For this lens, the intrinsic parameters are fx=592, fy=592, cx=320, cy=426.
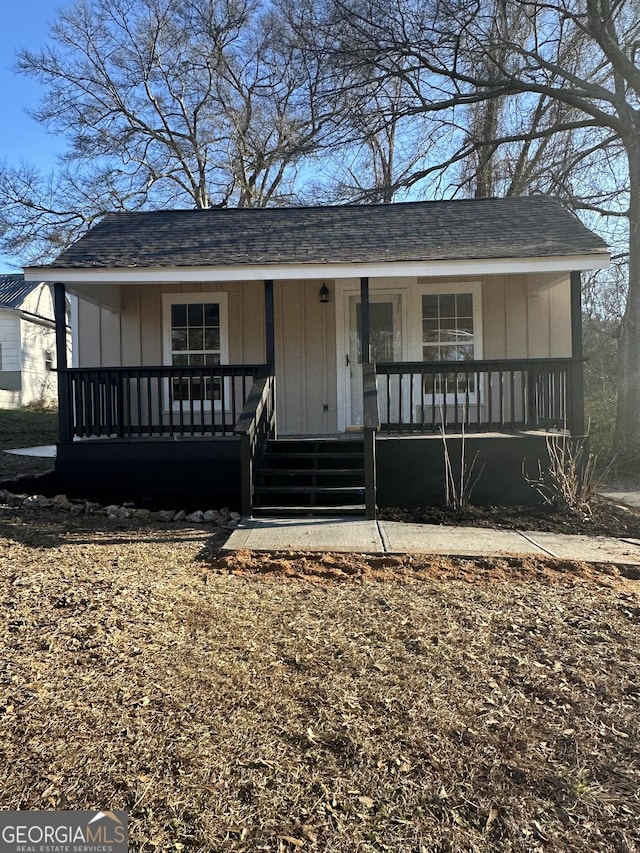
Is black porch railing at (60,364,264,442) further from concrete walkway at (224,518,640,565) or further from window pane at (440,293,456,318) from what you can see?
window pane at (440,293,456,318)

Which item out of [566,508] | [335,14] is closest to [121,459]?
[566,508]

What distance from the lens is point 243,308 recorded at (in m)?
9.54

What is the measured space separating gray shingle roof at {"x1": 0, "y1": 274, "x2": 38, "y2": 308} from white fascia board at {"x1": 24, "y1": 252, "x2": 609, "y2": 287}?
656 inches

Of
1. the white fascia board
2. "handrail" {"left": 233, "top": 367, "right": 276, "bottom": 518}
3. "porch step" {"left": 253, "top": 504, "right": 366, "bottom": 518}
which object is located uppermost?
the white fascia board

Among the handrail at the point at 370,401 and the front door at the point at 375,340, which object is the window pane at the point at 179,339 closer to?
the front door at the point at 375,340

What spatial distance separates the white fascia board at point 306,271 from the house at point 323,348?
0.06 feet

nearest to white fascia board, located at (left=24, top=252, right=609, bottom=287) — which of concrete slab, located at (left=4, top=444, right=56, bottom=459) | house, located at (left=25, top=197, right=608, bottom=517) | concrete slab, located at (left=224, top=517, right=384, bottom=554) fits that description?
house, located at (left=25, top=197, right=608, bottom=517)

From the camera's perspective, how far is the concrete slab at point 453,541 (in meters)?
5.07

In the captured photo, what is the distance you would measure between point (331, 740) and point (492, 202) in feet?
33.2

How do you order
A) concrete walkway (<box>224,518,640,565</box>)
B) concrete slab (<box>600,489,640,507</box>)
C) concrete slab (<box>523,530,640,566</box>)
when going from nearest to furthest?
1. concrete slab (<box>523,530,640,566</box>)
2. concrete walkway (<box>224,518,640,565</box>)
3. concrete slab (<box>600,489,640,507</box>)

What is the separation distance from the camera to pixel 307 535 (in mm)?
5566

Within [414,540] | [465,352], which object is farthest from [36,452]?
[414,540]

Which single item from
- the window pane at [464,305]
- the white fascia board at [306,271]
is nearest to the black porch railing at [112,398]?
the white fascia board at [306,271]

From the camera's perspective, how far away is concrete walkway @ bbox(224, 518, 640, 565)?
5.06m
